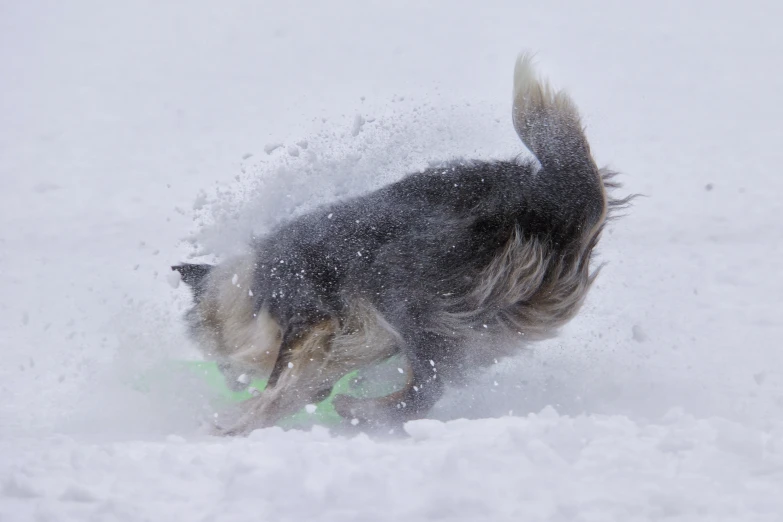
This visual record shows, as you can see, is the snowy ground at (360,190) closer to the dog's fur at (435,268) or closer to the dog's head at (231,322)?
the dog's head at (231,322)

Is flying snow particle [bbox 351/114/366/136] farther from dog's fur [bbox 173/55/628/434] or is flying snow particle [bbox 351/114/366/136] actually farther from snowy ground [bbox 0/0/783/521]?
dog's fur [bbox 173/55/628/434]

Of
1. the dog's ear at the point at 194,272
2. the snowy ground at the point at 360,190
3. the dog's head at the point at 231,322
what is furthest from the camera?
the dog's ear at the point at 194,272

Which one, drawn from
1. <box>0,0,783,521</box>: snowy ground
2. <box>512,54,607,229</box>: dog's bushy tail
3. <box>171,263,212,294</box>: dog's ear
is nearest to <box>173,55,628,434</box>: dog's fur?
<box>512,54,607,229</box>: dog's bushy tail

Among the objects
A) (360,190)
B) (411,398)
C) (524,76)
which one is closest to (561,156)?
(524,76)

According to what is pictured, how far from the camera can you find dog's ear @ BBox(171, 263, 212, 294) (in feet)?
12.4

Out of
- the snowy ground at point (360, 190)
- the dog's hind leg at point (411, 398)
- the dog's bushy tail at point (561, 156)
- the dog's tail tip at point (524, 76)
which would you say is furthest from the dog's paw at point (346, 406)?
the dog's tail tip at point (524, 76)

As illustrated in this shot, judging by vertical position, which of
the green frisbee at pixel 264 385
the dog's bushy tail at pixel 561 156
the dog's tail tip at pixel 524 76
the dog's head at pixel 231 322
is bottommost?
the green frisbee at pixel 264 385

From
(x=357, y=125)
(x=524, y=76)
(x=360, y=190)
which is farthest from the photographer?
(x=357, y=125)

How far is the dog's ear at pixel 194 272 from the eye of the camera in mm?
3789

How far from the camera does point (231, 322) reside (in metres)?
3.75

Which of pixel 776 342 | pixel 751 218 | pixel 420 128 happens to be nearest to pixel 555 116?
pixel 420 128

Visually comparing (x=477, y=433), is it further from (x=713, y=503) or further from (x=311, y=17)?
(x=311, y=17)

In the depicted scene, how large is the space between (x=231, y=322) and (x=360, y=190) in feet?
3.01

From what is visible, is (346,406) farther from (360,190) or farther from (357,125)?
(357,125)
